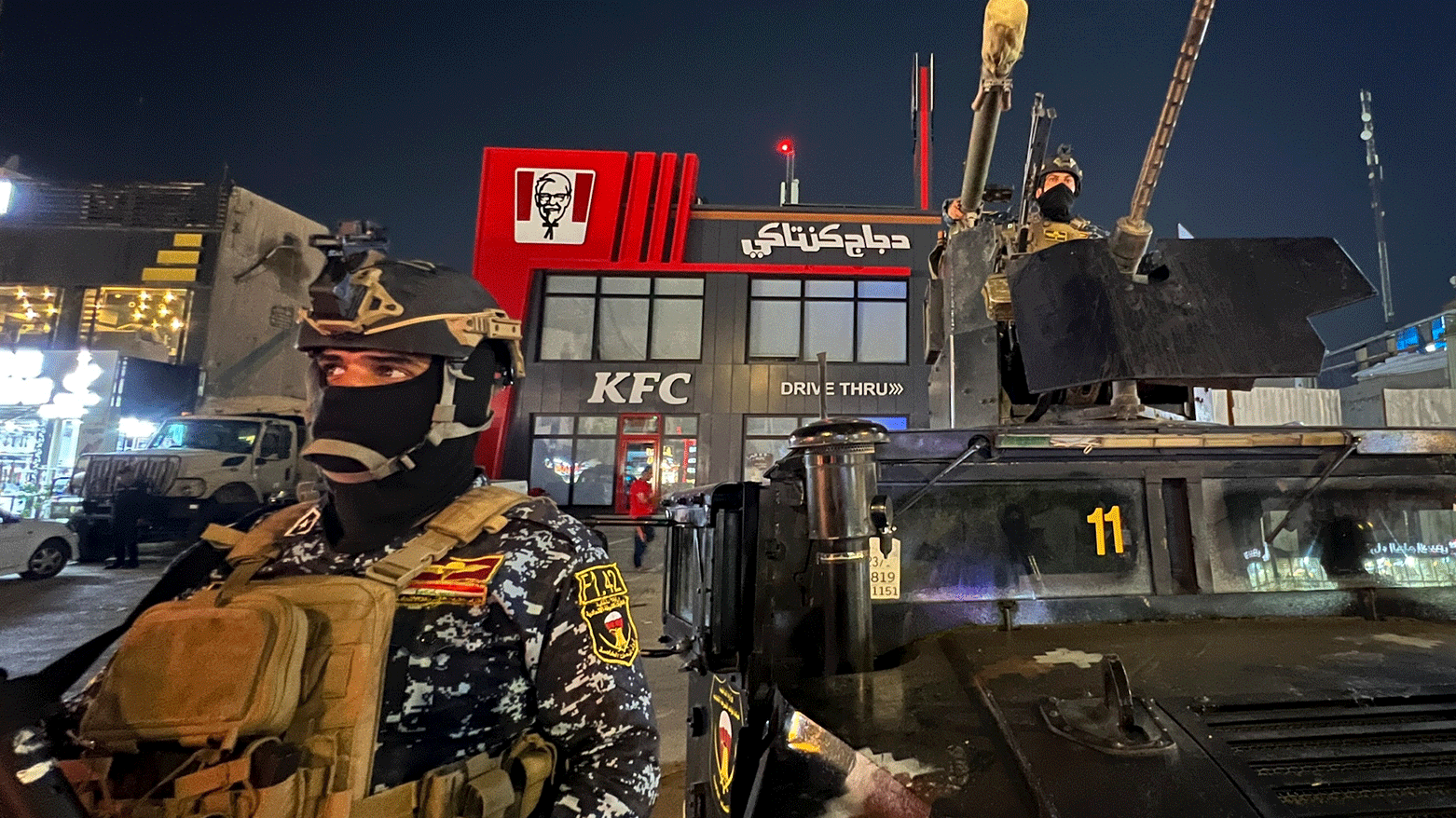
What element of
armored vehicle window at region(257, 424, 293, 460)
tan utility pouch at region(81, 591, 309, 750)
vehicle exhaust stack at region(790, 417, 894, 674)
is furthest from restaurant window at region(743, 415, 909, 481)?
tan utility pouch at region(81, 591, 309, 750)

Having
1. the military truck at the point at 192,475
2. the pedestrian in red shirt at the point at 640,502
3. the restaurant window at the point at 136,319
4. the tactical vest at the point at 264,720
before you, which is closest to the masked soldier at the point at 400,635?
the tactical vest at the point at 264,720

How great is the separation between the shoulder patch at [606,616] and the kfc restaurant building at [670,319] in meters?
15.9

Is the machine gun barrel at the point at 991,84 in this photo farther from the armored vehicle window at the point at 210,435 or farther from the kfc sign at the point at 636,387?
the armored vehicle window at the point at 210,435

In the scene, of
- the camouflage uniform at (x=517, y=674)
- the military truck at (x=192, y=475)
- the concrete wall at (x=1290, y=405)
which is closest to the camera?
the camouflage uniform at (x=517, y=674)

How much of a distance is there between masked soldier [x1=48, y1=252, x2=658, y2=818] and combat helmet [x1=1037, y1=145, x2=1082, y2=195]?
4103mm

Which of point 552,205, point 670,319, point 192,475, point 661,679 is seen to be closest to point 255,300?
point 552,205

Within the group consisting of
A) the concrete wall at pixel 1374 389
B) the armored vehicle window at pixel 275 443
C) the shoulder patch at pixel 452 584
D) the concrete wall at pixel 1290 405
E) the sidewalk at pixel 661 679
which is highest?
the concrete wall at pixel 1374 389

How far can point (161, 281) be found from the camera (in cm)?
2220

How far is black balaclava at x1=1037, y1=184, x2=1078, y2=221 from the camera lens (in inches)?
188

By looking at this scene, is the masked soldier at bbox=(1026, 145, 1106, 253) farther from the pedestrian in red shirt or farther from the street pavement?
the pedestrian in red shirt

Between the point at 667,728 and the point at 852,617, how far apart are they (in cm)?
422

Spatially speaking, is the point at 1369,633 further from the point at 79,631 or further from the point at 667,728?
the point at 79,631

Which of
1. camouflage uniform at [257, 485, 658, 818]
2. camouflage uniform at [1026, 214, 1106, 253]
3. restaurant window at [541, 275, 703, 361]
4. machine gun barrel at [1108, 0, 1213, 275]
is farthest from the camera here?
restaurant window at [541, 275, 703, 361]

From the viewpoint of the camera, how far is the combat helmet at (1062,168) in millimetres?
4820
